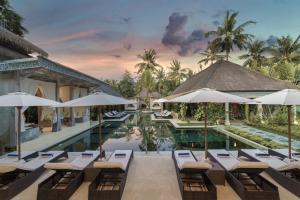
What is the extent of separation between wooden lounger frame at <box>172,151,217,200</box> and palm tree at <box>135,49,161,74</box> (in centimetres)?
4267

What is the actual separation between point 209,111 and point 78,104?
15.7m

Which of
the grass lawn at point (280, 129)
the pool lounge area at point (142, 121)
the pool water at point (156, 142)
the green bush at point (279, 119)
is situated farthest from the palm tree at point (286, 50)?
the pool water at point (156, 142)

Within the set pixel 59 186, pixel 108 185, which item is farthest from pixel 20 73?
pixel 108 185

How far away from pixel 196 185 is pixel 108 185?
2.12 metres

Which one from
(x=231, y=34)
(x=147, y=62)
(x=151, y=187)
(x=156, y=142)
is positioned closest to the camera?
(x=151, y=187)

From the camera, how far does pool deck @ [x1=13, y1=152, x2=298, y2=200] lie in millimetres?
5276

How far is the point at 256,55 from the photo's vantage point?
41.1 m

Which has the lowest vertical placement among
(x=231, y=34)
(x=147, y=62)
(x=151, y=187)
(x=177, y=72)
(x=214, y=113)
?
(x=151, y=187)

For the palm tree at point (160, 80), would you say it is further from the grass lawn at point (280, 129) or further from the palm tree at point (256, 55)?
the grass lawn at point (280, 129)

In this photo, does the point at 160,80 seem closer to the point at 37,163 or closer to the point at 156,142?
the point at 156,142

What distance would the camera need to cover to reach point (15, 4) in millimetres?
20188

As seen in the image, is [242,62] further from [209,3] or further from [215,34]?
[209,3]

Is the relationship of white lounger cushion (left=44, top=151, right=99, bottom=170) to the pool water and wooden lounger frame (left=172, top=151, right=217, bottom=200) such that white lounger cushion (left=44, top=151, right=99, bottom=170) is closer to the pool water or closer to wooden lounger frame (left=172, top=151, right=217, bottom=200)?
wooden lounger frame (left=172, top=151, right=217, bottom=200)

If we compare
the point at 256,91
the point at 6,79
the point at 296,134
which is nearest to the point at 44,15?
the point at 6,79
